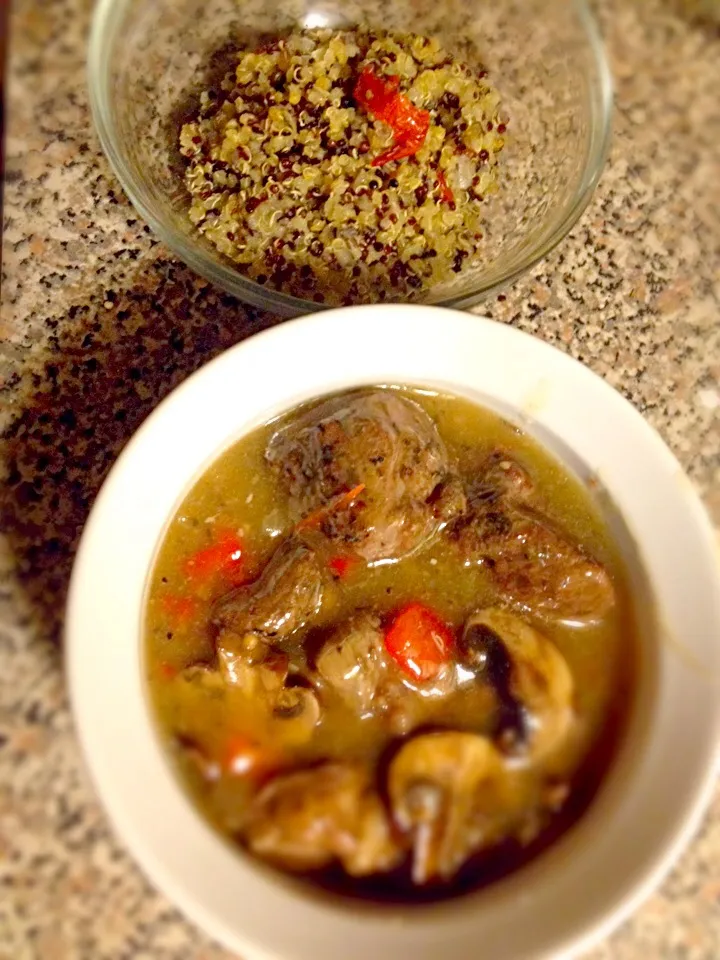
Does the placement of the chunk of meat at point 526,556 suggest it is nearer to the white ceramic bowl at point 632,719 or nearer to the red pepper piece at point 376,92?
the white ceramic bowl at point 632,719

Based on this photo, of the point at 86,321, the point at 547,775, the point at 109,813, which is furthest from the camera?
the point at 86,321

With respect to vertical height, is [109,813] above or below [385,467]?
below

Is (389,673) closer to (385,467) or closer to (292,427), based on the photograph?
(385,467)

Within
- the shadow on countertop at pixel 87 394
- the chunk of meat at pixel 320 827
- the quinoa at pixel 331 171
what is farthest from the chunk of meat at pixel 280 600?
the quinoa at pixel 331 171

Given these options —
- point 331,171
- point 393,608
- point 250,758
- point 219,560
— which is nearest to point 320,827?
point 250,758

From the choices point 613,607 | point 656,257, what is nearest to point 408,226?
point 656,257

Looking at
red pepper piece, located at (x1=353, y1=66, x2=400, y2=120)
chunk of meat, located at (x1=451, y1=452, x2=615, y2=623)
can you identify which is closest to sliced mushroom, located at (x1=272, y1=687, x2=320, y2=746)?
chunk of meat, located at (x1=451, y1=452, x2=615, y2=623)

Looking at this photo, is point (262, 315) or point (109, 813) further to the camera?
point (262, 315)

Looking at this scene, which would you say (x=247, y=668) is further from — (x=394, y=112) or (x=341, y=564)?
(x=394, y=112)
